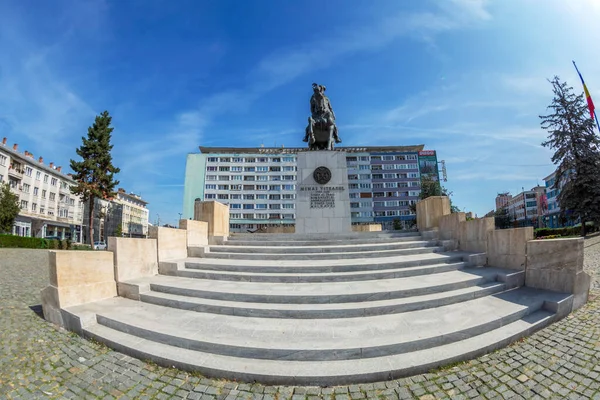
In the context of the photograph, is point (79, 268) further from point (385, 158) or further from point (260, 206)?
point (385, 158)

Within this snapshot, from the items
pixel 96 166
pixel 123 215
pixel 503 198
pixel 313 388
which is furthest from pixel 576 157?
pixel 503 198

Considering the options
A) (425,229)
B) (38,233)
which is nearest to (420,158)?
(425,229)

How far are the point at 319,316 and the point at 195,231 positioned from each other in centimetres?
648

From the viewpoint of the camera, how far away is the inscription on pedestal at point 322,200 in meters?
13.6

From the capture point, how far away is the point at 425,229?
11.3 m

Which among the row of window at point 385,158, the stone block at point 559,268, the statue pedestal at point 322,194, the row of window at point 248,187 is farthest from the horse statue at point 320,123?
the row of window at point 385,158

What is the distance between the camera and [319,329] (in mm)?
4336

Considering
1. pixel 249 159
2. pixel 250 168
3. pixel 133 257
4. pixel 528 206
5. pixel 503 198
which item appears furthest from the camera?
pixel 503 198

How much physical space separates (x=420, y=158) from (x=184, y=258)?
93.7 m

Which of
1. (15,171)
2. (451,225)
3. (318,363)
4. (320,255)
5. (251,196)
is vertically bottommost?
(318,363)

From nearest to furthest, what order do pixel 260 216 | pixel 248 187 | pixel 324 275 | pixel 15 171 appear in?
pixel 324 275
pixel 15 171
pixel 260 216
pixel 248 187

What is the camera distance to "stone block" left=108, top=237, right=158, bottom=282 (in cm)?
677

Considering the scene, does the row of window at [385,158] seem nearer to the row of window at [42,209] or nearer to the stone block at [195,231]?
the row of window at [42,209]

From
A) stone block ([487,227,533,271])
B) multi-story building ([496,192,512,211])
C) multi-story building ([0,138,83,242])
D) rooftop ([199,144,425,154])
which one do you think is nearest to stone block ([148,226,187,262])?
stone block ([487,227,533,271])
